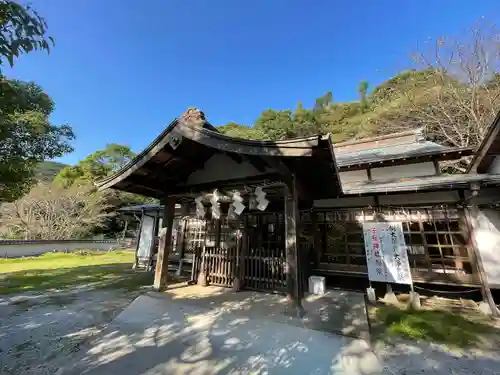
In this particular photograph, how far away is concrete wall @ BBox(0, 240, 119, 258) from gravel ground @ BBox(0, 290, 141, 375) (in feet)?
52.2

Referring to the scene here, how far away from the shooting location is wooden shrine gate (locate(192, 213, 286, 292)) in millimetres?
6856

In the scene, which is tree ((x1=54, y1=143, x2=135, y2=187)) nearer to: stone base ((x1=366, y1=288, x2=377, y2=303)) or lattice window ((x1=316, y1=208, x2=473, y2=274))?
lattice window ((x1=316, y1=208, x2=473, y2=274))

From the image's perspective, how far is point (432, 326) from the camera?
5.28 m

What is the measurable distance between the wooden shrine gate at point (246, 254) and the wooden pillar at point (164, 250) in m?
1.25

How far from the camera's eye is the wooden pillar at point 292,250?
199 inches

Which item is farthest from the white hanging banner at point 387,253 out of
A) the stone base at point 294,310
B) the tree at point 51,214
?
the tree at point 51,214

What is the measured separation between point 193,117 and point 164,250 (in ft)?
A: 13.1

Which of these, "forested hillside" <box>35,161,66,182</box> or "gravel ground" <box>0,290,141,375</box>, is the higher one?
"forested hillside" <box>35,161,66,182</box>

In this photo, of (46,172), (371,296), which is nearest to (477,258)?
(371,296)

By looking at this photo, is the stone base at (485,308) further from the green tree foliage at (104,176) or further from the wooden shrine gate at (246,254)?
the green tree foliage at (104,176)

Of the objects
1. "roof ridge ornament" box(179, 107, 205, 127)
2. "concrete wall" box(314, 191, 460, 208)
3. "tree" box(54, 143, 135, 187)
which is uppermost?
"tree" box(54, 143, 135, 187)

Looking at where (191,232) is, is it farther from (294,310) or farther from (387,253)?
(387,253)

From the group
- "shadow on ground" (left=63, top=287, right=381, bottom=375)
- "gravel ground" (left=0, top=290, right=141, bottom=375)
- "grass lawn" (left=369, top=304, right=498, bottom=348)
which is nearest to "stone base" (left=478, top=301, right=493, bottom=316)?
"grass lawn" (left=369, top=304, right=498, bottom=348)

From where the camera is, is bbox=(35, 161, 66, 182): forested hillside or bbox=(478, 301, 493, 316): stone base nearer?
bbox=(478, 301, 493, 316): stone base
